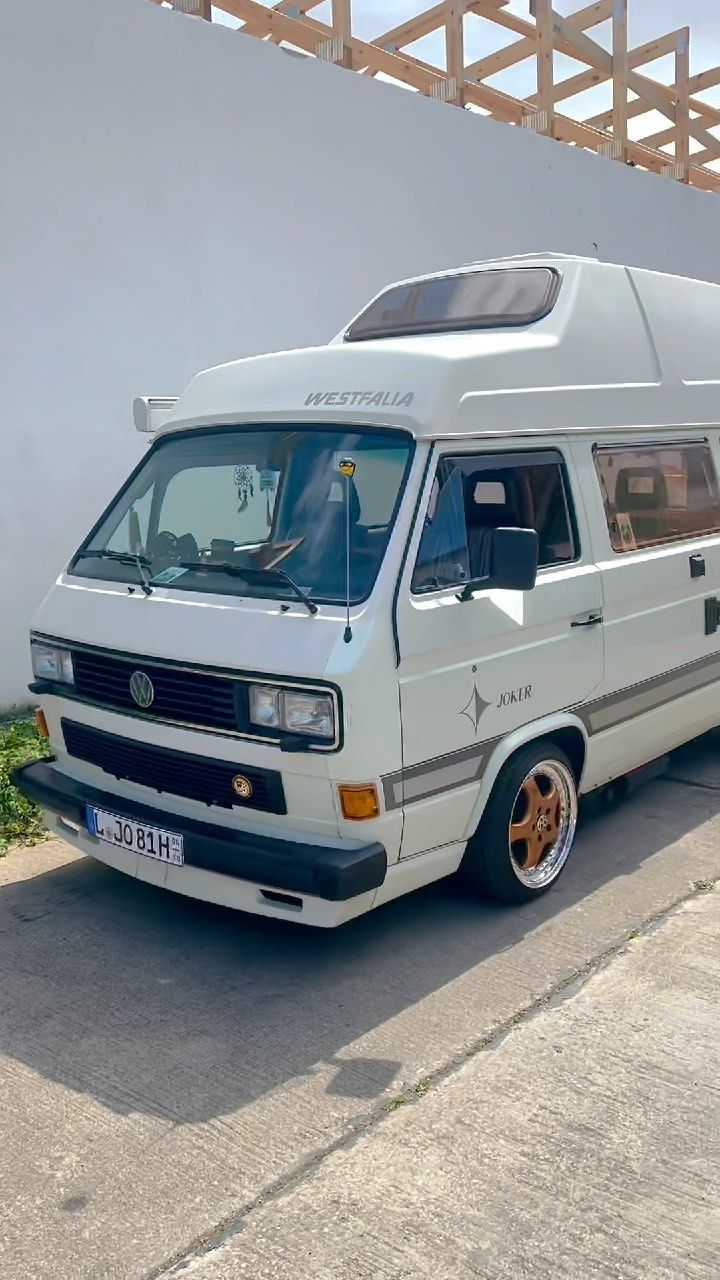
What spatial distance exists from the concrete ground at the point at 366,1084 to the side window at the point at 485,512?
1455 millimetres

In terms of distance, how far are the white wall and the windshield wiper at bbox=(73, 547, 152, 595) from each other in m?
2.99

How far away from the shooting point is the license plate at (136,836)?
4098 mm

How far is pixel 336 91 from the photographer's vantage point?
30.9 ft

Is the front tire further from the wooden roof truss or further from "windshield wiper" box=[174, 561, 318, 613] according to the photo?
the wooden roof truss

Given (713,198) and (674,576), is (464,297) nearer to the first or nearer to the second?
(674,576)

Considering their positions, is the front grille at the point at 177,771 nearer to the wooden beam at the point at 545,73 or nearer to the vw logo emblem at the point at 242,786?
the vw logo emblem at the point at 242,786

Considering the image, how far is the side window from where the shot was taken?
4.14 metres

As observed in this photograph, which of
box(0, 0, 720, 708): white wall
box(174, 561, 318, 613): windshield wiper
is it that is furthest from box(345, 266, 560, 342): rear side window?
box(0, 0, 720, 708): white wall

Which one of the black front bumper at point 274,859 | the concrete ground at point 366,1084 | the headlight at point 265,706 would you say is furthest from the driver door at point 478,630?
the concrete ground at point 366,1084

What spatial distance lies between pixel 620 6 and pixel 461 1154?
42.5ft

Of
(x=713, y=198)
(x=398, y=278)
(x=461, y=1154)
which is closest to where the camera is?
(x=461, y=1154)

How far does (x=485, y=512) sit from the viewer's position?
14.4 ft

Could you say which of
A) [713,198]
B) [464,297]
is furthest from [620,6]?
[464,297]

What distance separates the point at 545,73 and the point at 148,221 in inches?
235
